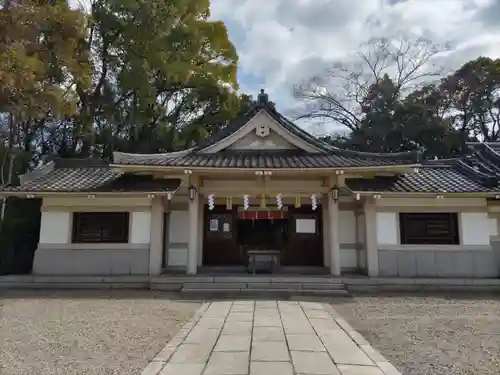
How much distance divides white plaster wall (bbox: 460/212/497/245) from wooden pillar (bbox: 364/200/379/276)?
2.48 meters

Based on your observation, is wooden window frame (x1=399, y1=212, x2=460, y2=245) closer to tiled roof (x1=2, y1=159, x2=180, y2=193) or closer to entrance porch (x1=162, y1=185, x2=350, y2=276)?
entrance porch (x1=162, y1=185, x2=350, y2=276)

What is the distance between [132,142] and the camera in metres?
18.5

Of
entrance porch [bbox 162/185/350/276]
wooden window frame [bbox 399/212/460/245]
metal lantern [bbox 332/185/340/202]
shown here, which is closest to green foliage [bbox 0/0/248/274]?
entrance porch [bbox 162/185/350/276]

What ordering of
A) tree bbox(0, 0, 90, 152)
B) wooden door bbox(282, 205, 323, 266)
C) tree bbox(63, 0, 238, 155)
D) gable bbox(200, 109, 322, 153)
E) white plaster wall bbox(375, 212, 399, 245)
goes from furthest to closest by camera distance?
1. tree bbox(63, 0, 238, 155)
2. wooden door bbox(282, 205, 323, 266)
3. gable bbox(200, 109, 322, 153)
4. white plaster wall bbox(375, 212, 399, 245)
5. tree bbox(0, 0, 90, 152)

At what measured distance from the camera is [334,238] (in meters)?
11.0

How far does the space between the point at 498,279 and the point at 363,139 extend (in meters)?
16.7

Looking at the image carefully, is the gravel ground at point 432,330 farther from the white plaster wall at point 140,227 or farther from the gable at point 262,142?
the white plaster wall at point 140,227

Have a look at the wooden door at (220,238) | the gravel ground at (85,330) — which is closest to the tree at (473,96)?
the wooden door at (220,238)

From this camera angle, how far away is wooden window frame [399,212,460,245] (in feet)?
36.9

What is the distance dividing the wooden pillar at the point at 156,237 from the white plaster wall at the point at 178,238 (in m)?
0.71

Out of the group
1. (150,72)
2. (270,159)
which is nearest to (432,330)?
(270,159)

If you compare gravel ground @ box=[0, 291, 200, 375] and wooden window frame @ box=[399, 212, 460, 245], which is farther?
wooden window frame @ box=[399, 212, 460, 245]

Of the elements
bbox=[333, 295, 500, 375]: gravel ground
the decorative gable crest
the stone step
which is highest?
the decorative gable crest

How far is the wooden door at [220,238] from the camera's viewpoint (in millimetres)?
12797
